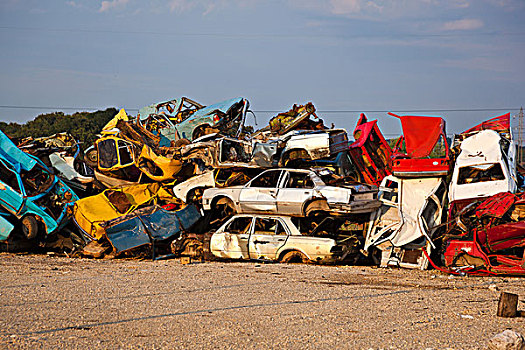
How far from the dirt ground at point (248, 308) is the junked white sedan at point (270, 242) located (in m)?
0.41

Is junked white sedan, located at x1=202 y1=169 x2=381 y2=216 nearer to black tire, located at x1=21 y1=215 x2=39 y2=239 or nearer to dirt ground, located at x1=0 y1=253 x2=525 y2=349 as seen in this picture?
dirt ground, located at x1=0 y1=253 x2=525 y2=349

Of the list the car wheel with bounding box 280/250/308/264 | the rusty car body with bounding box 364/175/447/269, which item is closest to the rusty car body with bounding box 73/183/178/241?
the car wheel with bounding box 280/250/308/264

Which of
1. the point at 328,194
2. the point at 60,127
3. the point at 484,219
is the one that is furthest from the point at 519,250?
the point at 60,127

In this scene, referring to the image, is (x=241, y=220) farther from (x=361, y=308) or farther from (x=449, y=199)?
(x=361, y=308)

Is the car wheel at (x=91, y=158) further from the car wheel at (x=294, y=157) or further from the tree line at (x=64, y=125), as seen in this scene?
the tree line at (x=64, y=125)

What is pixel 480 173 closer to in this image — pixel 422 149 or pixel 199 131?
pixel 422 149

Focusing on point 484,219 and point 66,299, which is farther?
point 484,219

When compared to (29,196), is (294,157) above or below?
above

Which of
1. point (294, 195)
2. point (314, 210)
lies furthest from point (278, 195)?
point (314, 210)

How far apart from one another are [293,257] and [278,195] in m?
1.52

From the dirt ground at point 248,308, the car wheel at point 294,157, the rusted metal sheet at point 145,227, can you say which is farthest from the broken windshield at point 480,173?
the rusted metal sheet at point 145,227

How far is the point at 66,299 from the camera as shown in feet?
28.4

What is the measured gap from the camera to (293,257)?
13.1 meters

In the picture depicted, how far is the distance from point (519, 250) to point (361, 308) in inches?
199
